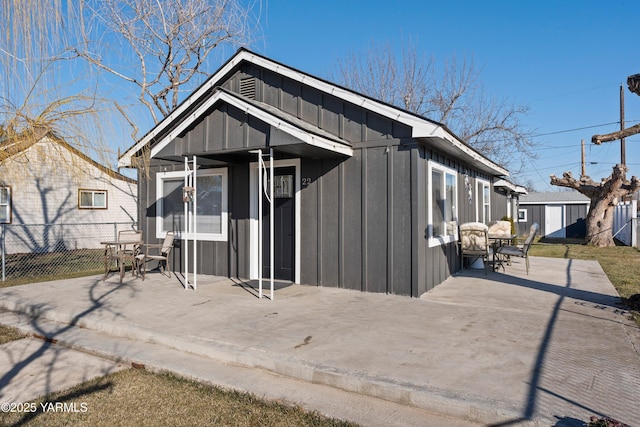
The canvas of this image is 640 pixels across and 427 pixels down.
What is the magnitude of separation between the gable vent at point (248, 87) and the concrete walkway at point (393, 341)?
389cm

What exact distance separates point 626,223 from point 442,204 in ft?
49.8

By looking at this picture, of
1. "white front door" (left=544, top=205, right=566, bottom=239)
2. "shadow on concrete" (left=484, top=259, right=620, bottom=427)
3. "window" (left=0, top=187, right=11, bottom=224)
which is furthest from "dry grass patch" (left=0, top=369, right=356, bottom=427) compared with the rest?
"white front door" (left=544, top=205, right=566, bottom=239)

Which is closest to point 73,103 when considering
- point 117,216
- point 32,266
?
point 32,266

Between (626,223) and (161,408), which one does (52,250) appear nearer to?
(161,408)

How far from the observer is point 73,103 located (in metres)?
5.27

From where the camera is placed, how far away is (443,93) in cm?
2055

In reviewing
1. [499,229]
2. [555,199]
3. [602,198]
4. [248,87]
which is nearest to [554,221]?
[555,199]

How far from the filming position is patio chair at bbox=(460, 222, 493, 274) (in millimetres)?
8672

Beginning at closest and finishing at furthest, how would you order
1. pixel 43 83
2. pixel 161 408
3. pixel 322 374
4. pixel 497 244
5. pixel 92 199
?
pixel 161 408 → pixel 322 374 → pixel 43 83 → pixel 497 244 → pixel 92 199

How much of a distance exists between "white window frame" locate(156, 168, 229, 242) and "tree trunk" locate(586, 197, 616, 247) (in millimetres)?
16643

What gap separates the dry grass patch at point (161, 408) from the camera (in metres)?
2.90

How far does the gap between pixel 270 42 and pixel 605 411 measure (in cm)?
1492

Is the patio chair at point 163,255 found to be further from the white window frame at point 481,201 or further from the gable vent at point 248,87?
the white window frame at point 481,201

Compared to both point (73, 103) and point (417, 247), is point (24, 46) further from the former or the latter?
point (417, 247)
